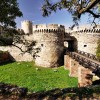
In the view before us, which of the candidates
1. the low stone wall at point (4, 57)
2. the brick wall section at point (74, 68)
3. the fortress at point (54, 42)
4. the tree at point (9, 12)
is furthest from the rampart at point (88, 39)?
the tree at point (9, 12)

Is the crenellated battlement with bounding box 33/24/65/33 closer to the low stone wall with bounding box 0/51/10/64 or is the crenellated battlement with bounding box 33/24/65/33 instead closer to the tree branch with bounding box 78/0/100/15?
the low stone wall with bounding box 0/51/10/64

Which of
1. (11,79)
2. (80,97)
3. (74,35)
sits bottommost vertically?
(11,79)

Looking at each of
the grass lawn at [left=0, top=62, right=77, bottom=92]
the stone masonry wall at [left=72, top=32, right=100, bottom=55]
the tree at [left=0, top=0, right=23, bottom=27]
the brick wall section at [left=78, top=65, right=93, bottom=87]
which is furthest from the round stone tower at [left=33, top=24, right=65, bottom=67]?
the tree at [left=0, top=0, right=23, bottom=27]

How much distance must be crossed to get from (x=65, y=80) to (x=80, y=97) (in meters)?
15.8

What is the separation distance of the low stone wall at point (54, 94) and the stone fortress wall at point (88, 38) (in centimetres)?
2593

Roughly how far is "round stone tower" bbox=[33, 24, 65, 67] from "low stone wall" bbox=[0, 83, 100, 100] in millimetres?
22349

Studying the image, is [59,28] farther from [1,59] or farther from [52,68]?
[1,59]

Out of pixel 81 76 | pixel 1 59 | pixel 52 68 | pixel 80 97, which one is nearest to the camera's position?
pixel 80 97

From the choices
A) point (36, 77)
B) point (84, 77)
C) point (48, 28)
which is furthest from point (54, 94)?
point (48, 28)

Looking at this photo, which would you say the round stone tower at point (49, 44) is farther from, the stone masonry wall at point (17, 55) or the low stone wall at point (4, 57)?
the low stone wall at point (4, 57)

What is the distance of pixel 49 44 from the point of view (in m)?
31.3

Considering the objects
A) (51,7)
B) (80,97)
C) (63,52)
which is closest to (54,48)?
(63,52)

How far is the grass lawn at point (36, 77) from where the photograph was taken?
72.9 ft

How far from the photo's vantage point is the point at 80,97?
8.18m
